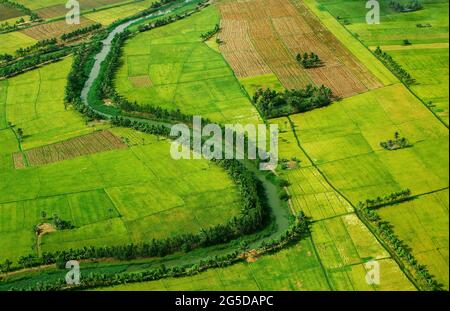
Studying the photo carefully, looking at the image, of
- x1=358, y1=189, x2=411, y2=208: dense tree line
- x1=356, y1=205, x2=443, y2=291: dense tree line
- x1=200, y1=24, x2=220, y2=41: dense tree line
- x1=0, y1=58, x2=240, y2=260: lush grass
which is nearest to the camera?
x1=356, y1=205, x2=443, y2=291: dense tree line

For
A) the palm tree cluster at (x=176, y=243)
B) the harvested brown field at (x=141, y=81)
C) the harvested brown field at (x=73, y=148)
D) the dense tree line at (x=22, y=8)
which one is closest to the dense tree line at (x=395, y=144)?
the palm tree cluster at (x=176, y=243)

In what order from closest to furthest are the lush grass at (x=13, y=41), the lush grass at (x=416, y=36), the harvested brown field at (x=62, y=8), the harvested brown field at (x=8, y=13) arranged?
the lush grass at (x=416, y=36) → the lush grass at (x=13, y=41) → the harvested brown field at (x=8, y=13) → the harvested brown field at (x=62, y=8)

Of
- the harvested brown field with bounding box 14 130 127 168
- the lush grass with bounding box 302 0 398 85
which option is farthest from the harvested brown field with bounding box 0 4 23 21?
the lush grass with bounding box 302 0 398 85

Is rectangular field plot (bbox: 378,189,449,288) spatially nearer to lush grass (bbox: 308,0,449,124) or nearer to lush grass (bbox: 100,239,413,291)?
lush grass (bbox: 100,239,413,291)

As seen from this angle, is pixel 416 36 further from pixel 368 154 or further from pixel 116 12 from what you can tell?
pixel 116 12

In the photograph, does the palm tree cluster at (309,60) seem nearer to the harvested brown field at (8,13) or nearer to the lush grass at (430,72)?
the lush grass at (430,72)
